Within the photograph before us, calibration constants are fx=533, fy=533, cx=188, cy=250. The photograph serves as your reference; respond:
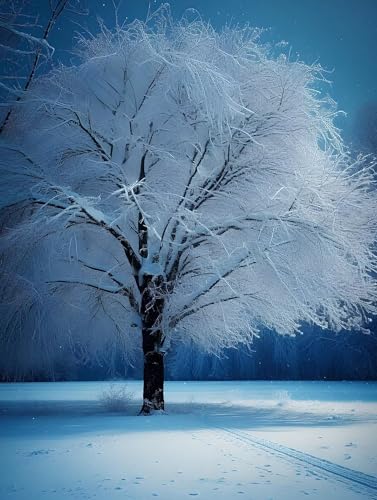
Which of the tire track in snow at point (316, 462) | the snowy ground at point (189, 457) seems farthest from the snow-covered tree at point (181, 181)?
the tire track in snow at point (316, 462)

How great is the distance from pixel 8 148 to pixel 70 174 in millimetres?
1296

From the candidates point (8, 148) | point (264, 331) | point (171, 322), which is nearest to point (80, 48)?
point (8, 148)

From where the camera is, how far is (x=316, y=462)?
5719 mm

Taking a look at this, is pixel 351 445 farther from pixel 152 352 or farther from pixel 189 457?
pixel 152 352

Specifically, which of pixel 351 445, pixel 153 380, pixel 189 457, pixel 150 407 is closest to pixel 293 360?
pixel 153 380

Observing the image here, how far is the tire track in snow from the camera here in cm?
489

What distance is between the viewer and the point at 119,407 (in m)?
13.0

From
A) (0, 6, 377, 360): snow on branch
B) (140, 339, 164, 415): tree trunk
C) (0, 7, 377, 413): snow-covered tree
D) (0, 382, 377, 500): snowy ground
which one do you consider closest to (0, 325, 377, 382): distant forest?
(140, 339, 164, 415): tree trunk

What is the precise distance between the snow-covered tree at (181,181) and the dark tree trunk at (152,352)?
1.4 inches

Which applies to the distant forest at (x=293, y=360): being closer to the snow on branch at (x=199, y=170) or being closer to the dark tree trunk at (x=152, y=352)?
the dark tree trunk at (x=152, y=352)

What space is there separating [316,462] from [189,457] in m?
1.41

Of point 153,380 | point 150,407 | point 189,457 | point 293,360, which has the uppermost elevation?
point 293,360

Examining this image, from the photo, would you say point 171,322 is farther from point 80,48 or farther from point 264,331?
point 264,331

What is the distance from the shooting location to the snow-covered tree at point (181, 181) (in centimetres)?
1037
